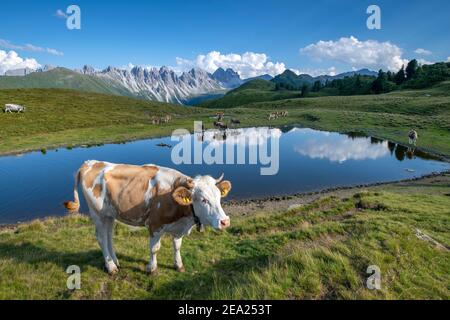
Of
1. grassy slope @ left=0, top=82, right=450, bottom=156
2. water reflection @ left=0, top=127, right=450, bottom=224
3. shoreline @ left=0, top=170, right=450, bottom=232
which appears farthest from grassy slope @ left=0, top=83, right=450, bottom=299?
grassy slope @ left=0, top=82, right=450, bottom=156

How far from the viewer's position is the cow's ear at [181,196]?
7.82m

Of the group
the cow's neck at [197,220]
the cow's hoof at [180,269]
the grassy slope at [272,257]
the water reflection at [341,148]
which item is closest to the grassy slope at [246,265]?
the grassy slope at [272,257]

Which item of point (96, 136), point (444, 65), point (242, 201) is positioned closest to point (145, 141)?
point (96, 136)

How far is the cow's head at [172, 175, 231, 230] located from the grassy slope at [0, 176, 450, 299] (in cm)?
163

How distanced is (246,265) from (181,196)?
163 inches

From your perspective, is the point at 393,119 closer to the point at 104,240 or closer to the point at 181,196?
the point at 181,196

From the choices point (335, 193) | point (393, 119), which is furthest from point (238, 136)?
point (393, 119)

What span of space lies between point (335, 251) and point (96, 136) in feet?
168

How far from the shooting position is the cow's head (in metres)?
7.59

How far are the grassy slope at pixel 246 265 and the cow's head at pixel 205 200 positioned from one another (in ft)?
5.36

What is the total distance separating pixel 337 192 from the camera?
25750mm

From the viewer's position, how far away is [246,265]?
34.4ft

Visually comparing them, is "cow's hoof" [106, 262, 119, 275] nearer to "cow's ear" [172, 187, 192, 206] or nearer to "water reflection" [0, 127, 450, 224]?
"cow's ear" [172, 187, 192, 206]
